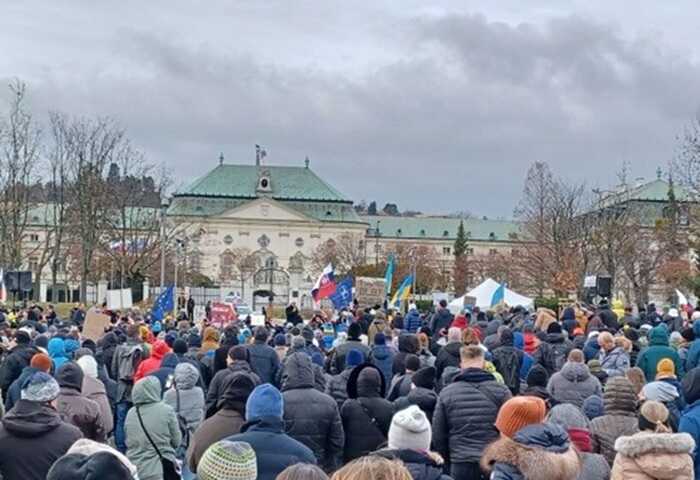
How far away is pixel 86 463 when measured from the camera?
13.7ft

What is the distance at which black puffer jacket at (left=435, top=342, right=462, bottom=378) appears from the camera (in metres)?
12.8

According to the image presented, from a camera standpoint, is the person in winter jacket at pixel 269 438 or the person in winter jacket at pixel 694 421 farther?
the person in winter jacket at pixel 694 421

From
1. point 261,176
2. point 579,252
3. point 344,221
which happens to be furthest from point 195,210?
point 579,252

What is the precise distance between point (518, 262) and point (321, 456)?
70.8 m

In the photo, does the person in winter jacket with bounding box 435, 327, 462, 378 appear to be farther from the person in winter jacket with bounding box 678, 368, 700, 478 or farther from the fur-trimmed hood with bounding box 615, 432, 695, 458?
the fur-trimmed hood with bounding box 615, 432, 695, 458

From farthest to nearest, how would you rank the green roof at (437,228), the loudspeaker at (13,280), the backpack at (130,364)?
the green roof at (437,228), the loudspeaker at (13,280), the backpack at (130,364)

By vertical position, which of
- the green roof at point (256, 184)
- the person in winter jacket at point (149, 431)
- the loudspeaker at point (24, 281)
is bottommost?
the person in winter jacket at point (149, 431)

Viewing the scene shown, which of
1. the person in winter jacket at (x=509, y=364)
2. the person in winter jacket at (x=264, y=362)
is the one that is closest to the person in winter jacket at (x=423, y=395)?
the person in winter jacket at (x=509, y=364)

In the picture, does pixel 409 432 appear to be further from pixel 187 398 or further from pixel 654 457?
pixel 187 398

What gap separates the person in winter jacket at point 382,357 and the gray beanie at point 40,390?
661cm

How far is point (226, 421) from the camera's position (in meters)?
8.09

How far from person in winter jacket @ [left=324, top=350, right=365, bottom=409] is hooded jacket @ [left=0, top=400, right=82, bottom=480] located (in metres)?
4.12

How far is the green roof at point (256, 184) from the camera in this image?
5576 inches

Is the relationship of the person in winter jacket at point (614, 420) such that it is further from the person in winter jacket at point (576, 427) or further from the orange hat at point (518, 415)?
the orange hat at point (518, 415)
